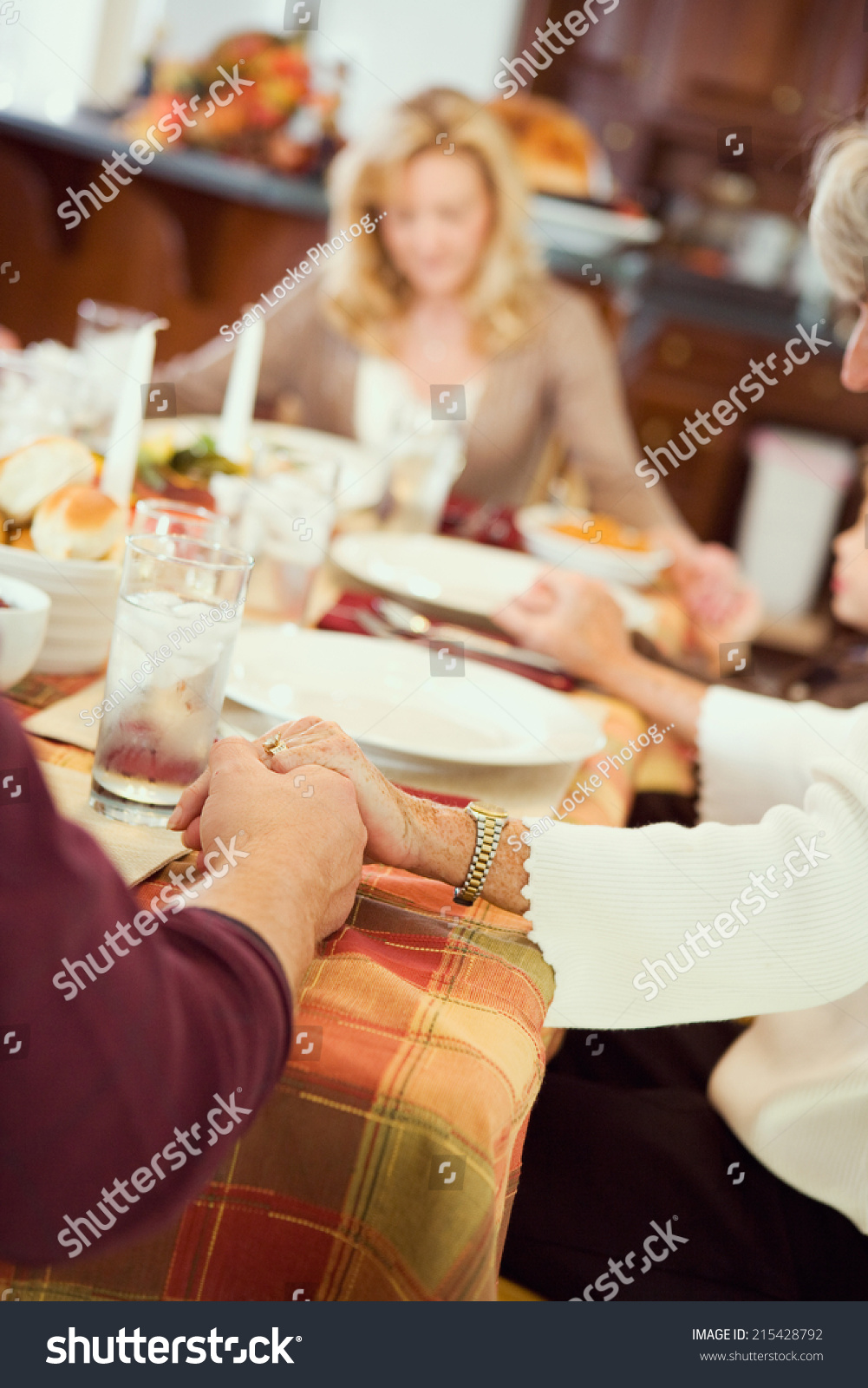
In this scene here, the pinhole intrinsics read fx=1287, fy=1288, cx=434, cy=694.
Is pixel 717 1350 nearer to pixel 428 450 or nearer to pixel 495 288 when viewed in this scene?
pixel 428 450

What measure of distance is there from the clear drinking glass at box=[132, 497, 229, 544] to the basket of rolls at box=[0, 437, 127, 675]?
0.07ft

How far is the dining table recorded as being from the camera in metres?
0.50

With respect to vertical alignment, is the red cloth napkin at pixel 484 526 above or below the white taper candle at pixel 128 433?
below

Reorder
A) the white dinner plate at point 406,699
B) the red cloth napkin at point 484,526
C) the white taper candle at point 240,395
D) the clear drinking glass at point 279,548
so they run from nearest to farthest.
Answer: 1. the white dinner plate at point 406,699
2. the clear drinking glass at point 279,548
3. the white taper candle at point 240,395
4. the red cloth napkin at point 484,526

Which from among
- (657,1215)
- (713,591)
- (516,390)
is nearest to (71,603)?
(657,1215)

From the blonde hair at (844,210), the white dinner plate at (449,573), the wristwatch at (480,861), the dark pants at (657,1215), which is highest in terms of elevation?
the blonde hair at (844,210)

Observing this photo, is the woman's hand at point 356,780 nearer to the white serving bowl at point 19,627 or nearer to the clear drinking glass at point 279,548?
the white serving bowl at point 19,627

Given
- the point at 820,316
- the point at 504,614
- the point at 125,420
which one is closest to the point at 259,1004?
the point at 125,420

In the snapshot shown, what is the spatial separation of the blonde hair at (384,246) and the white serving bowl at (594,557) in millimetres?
794

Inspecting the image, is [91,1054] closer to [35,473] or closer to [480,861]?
[480,861]

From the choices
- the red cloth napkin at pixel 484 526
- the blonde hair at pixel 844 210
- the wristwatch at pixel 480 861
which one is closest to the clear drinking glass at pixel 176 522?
the wristwatch at pixel 480 861

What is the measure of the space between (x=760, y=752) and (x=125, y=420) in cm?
56

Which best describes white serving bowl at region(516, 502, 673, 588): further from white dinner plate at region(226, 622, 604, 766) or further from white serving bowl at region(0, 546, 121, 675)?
white serving bowl at region(0, 546, 121, 675)

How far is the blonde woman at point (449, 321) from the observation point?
6.80 ft
